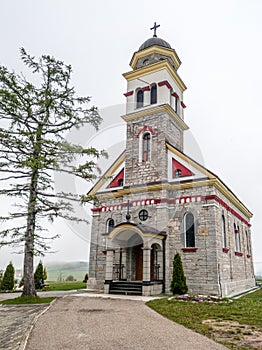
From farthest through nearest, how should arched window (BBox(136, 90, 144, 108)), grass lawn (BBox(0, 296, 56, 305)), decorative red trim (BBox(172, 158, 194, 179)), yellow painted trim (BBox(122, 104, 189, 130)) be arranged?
arched window (BBox(136, 90, 144, 108))
yellow painted trim (BBox(122, 104, 189, 130))
decorative red trim (BBox(172, 158, 194, 179))
grass lawn (BBox(0, 296, 56, 305))

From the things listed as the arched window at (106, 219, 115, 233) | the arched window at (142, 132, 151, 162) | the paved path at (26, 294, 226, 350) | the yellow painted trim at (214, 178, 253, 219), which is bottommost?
the paved path at (26, 294, 226, 350)

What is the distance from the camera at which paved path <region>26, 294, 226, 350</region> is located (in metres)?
4.66

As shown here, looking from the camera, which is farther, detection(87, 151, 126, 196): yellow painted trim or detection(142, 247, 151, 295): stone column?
detection(87, 151, 126, 196): yellow painted trim

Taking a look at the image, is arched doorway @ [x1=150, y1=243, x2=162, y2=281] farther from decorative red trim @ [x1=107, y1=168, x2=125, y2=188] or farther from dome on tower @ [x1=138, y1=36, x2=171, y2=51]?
dome on tower @ [x1=138, y1=36, x2=171, y2=51]

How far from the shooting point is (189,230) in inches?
547

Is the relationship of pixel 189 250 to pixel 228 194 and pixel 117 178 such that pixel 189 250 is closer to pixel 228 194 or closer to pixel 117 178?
pixel 228 194

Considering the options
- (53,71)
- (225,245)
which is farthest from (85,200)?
(225,245)

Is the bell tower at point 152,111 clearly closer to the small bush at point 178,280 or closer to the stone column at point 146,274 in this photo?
the stone column at point 146,274

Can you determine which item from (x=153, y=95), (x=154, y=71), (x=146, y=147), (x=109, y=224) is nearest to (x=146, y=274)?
(x=109, y=224)

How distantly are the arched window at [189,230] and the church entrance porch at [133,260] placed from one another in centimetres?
120

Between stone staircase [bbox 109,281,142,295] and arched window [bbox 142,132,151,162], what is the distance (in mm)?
6763

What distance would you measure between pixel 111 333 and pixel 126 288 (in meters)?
7.77

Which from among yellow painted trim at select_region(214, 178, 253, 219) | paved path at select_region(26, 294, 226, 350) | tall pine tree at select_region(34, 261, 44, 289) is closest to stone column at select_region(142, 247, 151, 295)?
paved path at select_region(26, 294, 226, 350)

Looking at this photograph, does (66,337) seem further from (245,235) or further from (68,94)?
(245,235)
